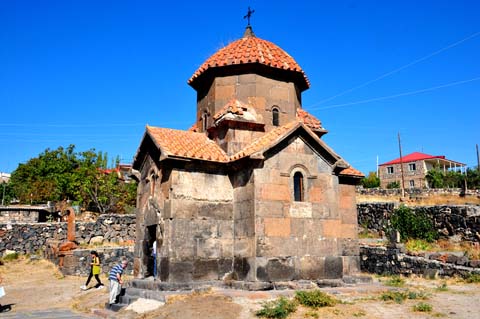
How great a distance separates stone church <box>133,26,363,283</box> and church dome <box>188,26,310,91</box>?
0.06 meters

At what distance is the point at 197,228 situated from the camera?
32.3ft

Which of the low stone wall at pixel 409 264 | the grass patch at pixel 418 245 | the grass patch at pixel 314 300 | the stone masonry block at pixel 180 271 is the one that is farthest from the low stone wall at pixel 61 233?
the grass patch at pixel 314 300

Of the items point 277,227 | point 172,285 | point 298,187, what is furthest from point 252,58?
point 172,285

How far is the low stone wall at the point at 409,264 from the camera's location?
12406mm

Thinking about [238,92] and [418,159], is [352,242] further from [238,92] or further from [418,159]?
Result: [418,159]

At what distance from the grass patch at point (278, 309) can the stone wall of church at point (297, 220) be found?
1.67 meters

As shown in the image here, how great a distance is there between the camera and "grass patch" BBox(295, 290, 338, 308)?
299 inches

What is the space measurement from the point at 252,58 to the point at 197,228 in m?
4.84

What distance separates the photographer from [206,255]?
9781mm

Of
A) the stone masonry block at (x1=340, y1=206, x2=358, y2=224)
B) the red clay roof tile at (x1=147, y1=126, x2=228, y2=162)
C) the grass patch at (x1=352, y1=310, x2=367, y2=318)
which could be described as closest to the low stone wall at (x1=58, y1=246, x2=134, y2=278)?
the red clay roof tile at (x1=147, y1=126, x2=228, y2=162)

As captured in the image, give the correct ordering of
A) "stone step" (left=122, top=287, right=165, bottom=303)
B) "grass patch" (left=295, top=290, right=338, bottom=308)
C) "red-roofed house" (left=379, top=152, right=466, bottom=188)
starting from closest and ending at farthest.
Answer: "grass patch" (left=295, top=290, right=338, bottom=308) < "stone step" (left=122, top=287, right=165, bottom=303) < "red-roofed house" (left=379, top=152, right=466, bottom=188)

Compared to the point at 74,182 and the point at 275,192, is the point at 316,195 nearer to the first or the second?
the point at 275,192

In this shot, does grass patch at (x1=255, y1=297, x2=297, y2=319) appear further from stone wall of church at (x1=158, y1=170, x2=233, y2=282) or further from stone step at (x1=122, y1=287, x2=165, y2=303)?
stone wall of church at (x1=158, y1=170, x2=233, y2=282)

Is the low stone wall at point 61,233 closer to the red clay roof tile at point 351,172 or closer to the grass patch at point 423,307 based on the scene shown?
the red clay roof tile at point 351,172
